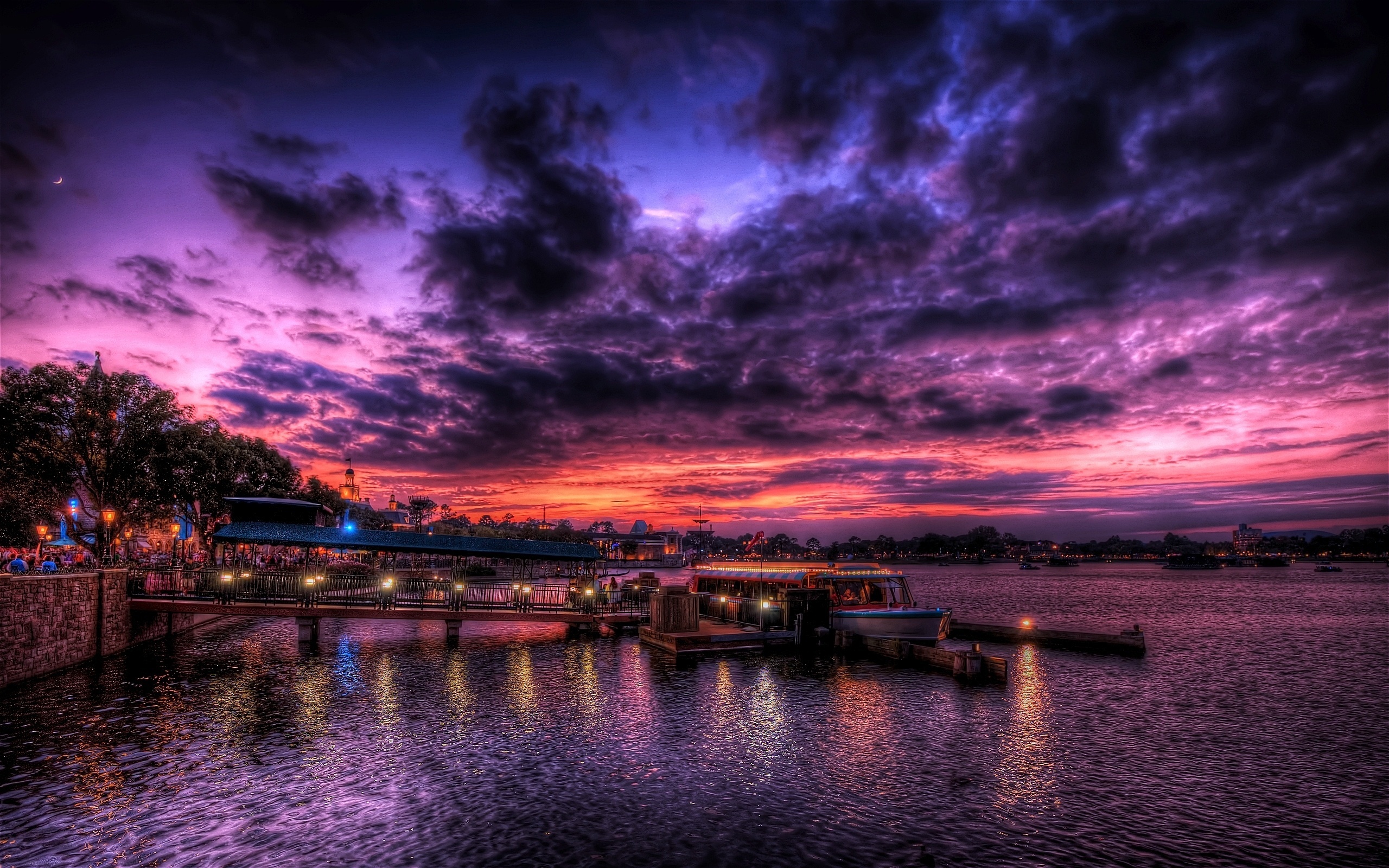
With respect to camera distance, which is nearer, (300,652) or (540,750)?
(540,750)

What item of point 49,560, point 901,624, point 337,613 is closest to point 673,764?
point 901,624

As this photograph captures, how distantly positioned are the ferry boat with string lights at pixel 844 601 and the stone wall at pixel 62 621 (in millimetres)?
30592

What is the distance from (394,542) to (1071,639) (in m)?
40.5

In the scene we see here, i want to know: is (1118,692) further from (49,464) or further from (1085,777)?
(49,464)

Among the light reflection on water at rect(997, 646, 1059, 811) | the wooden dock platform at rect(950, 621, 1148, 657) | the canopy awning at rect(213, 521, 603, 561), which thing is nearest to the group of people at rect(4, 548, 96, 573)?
the canopy awning at rect(213, 521, 603, 561)

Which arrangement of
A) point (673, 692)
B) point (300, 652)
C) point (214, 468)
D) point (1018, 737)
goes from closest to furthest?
point (1018, 737)
point (673, 692)
point (300, 652)
point (214, 468)

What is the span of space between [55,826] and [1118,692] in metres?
33.9

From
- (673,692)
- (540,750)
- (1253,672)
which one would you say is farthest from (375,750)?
(1253,672)

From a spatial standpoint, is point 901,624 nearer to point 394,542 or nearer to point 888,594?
point 888,594

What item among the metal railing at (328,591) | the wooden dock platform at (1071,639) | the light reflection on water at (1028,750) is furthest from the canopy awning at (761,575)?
the wooden dock platform at (1071,639)

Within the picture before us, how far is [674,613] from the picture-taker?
34938mm

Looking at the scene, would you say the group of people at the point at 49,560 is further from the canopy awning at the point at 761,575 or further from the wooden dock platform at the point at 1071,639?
the wooden dock platform at the point at 1071,639

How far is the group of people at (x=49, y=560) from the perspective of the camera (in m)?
30.8

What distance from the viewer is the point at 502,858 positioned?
1185cm
